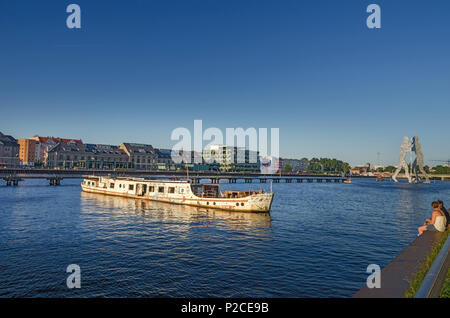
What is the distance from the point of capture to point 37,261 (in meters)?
22.7

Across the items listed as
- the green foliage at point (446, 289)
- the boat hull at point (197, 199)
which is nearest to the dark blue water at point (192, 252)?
the boat hull at point (197, 199)

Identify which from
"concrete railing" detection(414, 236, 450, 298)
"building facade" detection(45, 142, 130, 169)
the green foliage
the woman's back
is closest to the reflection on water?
the woman's back

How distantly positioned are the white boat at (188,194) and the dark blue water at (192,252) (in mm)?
4445

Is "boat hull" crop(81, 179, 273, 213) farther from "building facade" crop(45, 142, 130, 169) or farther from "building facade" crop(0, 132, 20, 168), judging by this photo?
"building facade" crop(0, 132, 20, 168)

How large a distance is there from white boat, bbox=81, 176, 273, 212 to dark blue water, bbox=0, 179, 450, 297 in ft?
14.6

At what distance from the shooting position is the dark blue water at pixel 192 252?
1830cm

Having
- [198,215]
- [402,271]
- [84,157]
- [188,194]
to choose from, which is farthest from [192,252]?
[84,157]

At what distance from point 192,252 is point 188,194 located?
1208 inches
